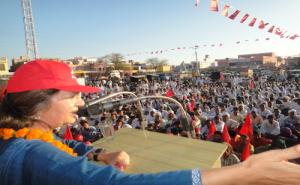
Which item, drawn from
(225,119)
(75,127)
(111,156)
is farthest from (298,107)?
(111,156)

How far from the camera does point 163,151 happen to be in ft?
5.05

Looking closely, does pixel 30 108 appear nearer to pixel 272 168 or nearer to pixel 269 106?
pixel 272 168

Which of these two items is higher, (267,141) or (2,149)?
(2,149)

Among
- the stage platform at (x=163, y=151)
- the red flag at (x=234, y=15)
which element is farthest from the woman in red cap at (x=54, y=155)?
the red flag at (x=234, y=15)

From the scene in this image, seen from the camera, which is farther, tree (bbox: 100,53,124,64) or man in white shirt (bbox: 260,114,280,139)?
tree (bbox: 100,53,124,64)

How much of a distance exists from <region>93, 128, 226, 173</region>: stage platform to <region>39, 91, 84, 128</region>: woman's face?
409 millimetres

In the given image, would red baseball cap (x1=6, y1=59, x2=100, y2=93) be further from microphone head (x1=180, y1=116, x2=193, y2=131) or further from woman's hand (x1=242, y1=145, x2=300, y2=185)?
microphone head (x1=180, y1=116, x2=193, y2=131)

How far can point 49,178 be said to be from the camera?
73 cm

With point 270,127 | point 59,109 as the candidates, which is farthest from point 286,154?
point 270,127

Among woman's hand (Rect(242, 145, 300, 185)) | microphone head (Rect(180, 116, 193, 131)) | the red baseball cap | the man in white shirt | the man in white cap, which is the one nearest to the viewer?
woman's hand (Rect(242, 145, 300, 185))

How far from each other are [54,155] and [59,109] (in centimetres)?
32

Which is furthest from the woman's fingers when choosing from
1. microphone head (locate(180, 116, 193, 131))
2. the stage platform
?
microphone head (locate(180, 116, 193, 131))

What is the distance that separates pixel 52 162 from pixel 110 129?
2082 mm

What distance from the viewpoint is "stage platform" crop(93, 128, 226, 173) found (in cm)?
136
